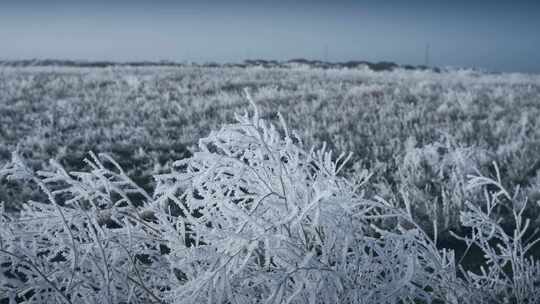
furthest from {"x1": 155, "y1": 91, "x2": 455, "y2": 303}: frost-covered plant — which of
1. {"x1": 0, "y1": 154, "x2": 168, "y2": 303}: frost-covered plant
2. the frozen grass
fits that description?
the frozen grass

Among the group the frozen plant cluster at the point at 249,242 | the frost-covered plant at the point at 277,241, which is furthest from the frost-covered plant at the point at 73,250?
the frost-covered plant at the point at 277,241

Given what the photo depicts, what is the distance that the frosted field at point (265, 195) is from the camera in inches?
61.9

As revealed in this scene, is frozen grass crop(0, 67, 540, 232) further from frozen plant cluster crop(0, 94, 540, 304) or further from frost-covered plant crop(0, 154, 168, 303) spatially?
frost-covered plant crop(0, 154, 168, 303)

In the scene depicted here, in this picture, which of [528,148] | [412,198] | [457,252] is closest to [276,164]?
[457,252]

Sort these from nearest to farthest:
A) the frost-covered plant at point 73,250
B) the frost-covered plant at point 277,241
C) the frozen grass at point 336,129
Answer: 1. the frost-covered plant at point 277,241
2. the frost-covered plant at point 73,250
3. the frozen grass at point 336,129

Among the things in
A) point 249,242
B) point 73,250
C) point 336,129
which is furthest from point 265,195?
point 336,129

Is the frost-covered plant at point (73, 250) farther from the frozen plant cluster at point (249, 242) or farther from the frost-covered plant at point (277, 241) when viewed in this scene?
the frost-covered plant at point (277, 241)

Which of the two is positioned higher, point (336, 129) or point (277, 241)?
point (277, 241)

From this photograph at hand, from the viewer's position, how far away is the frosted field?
61.9 inches

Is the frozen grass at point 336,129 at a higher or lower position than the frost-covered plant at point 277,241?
lower

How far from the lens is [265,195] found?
1.41 m

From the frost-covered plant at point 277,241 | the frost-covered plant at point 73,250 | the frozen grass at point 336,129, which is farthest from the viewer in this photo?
the frozen grass at point 336,129

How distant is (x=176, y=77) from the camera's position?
746 inches

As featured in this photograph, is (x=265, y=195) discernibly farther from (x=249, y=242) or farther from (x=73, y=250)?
(x=73, y=250)
